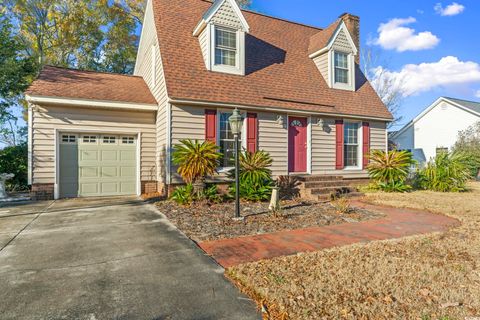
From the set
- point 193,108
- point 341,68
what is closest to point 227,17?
point 193,108

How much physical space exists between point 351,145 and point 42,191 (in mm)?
11865

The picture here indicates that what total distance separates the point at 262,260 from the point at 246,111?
6.84 meters

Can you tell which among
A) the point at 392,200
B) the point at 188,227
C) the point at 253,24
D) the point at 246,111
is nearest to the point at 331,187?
the point at 392,200

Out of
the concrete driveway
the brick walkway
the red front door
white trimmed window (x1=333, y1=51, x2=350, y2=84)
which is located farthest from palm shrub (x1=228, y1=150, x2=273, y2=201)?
white trimmed window (x1=333, y1=51, x2=350, y2=84)

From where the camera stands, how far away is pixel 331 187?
994 centimetres

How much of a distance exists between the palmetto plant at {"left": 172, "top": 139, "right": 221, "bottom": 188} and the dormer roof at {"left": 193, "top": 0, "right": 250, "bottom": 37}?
459 cm

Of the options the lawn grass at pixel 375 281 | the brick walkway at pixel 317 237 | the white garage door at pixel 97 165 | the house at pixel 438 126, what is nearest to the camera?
the lawn grass at pixel 375 281

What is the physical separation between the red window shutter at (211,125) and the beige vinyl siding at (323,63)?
586 cm

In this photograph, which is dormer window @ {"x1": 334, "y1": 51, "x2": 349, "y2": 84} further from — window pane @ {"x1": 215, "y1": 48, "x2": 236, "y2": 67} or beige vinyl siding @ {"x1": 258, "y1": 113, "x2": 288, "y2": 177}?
window pane @ {"x1": 215, "y1": 48, "x2": 236, "y2": 67}

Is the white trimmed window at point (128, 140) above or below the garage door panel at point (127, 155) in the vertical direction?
above

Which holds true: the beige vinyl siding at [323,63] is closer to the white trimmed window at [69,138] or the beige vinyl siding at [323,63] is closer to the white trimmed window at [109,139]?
the white trimmed window at [109,139]

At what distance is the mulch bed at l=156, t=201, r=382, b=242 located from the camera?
5.59 metres

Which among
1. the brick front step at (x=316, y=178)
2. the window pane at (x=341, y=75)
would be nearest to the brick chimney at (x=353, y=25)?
the window pane at (x=341, y=75)

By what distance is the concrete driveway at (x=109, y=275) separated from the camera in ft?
8.95
